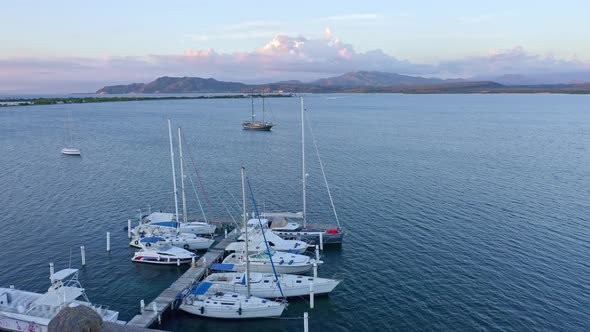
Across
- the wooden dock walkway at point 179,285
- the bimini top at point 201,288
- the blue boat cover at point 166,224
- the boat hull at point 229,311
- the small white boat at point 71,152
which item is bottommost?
the boat hull at point 229,311

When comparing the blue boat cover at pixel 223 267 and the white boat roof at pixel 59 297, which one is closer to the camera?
the white boat roof at pixel 59 297

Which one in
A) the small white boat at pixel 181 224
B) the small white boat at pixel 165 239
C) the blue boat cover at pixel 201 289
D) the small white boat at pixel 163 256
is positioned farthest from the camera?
the small white boat at pixel 181 224

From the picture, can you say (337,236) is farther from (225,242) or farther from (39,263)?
(39,263)

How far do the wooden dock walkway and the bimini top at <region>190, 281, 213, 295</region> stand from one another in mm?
1638

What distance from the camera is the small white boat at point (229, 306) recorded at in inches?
1171

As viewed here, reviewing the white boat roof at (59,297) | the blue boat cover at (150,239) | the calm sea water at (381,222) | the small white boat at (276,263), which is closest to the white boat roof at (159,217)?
the calm sea water at (381,222)

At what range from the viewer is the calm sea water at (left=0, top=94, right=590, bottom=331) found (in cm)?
3138

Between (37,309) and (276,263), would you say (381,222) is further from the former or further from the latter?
(37,309)

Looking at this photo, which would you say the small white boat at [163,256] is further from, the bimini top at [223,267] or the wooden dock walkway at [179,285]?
the bimini top at [223,267]

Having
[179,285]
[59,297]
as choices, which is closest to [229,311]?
[179,285]

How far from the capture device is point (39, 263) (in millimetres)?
38844

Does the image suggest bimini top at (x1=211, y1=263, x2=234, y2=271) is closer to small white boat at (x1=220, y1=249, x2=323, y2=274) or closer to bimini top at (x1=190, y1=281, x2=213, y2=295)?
small white boat at (x1=220, y1=249, x2=323, y2=274)

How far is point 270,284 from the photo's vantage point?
32.6 m

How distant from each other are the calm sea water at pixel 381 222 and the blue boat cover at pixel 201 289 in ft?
6.16
